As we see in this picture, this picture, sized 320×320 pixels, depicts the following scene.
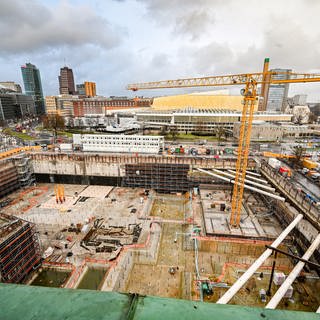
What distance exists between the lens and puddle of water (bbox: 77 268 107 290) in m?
22.4

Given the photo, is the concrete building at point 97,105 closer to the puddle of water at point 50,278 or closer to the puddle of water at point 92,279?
the puddle of water at point 50,278

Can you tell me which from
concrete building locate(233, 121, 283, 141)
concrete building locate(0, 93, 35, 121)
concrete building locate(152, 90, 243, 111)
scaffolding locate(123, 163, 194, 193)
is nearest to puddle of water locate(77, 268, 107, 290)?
scaffolding locate(123, 163, 194, 193)

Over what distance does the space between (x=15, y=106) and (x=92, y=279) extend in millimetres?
174423

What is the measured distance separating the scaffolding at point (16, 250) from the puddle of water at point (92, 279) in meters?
6.19

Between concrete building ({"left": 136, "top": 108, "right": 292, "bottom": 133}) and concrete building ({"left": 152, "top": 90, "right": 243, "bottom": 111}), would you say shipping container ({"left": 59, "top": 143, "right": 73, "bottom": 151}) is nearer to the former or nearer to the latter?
concrete building ({"left": 136, "top": 108, "right": 292, "bottom": 133})

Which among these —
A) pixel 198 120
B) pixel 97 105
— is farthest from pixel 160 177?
pixel 97 105

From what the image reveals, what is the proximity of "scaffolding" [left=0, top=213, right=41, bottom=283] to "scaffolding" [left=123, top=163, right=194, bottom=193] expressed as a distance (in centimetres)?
2484

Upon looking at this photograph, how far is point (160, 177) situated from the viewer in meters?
45.6

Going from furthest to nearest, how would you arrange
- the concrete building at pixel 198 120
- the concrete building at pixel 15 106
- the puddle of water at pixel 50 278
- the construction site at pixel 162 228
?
the concrete building at pixel 15 106 < the concrete building at pixel 198 120 < the puddle of water at pixel 50 278 < the construction site at pixel 162 228

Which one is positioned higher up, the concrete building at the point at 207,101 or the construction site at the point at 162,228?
the concrete building at the point at 207,101

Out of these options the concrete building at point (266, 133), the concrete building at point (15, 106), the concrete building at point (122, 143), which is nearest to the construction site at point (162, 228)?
the concrete building at point (122, 143)

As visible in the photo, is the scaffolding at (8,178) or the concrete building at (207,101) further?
the concrete building at (207,101)

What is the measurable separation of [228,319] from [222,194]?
133 ft

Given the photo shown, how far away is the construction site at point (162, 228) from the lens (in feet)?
70.5
